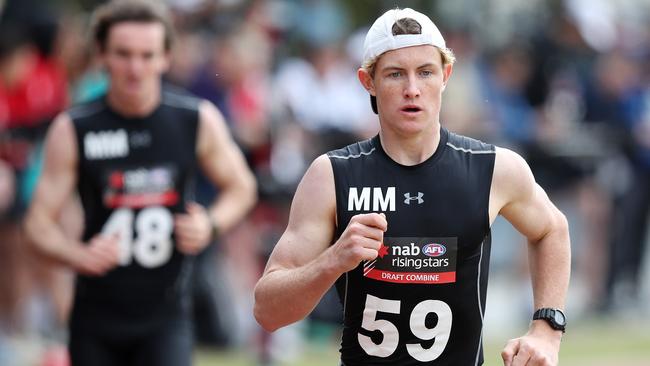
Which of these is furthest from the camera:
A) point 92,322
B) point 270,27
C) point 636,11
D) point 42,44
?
point 636,11

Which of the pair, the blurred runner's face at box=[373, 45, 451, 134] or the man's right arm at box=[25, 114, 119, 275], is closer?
the blurred runner's face at box=[373, 45, 451, 134]

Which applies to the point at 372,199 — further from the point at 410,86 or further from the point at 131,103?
the point at 131,103

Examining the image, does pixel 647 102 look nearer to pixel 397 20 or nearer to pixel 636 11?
pixel 636 11

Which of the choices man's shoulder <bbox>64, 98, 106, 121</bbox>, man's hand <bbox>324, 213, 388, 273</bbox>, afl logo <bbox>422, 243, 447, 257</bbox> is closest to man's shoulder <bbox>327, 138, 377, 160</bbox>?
afl logo <bbox>422, 243, 447, 257</bbox>

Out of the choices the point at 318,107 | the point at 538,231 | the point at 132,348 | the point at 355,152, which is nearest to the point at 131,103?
the point at 132,348

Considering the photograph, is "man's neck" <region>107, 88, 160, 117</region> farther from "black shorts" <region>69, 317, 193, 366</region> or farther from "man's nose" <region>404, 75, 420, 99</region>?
"man's nose" <region>404, 75, 420, 99</region>

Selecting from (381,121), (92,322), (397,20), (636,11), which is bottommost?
(92,322)

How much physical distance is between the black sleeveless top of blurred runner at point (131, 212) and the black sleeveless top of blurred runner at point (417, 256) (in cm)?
230

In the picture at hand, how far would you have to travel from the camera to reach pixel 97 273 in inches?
285

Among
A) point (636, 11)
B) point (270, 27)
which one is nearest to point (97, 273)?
point (270, 27)

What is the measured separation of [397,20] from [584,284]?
10.2 meters

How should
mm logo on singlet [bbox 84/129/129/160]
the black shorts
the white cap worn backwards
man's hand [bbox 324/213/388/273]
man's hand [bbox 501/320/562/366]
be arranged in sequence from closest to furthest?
man's hand [bbox 324/213/388/273] < man's hand [bbox 501/320/562/366] < the white cap worn backwards < the black shorts < mm logo on singlet [bbox 84/129/129/160]

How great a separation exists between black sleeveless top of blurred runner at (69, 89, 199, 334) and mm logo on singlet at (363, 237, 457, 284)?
2.42 metres

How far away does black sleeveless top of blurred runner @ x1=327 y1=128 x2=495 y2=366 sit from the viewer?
5168 millimetres
